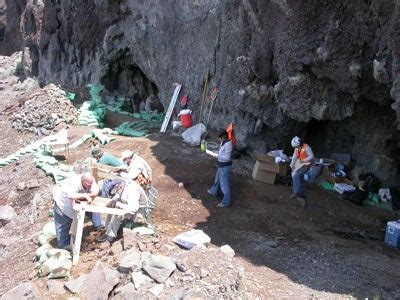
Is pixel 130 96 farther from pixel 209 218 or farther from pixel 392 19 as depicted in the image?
pixel 392 19

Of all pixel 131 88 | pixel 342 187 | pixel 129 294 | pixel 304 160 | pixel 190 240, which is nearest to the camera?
pixel 129 294

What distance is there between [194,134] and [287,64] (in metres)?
4.70

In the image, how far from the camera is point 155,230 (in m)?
8.99

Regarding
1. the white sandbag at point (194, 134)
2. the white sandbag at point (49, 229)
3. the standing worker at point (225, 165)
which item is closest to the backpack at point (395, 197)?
the standing worker at point (225, 165)

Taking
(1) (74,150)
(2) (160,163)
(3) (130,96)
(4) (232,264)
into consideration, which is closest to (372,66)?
(4) (232,264)

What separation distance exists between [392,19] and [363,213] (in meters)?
4.40

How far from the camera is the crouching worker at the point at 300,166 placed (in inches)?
427

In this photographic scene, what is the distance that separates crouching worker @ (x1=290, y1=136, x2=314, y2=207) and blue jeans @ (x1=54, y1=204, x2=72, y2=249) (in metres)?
5.12

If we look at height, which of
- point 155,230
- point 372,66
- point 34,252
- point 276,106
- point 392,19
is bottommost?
point 34,252

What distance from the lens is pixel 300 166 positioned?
1084 centimetres

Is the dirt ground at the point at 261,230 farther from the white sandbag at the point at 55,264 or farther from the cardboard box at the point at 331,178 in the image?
the cardboard box at the point at 331,178

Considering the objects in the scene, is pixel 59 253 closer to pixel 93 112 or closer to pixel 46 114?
pixel 46 114

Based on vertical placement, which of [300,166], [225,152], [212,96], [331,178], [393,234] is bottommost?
[393,234]

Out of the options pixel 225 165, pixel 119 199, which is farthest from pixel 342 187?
pixel 119 199
